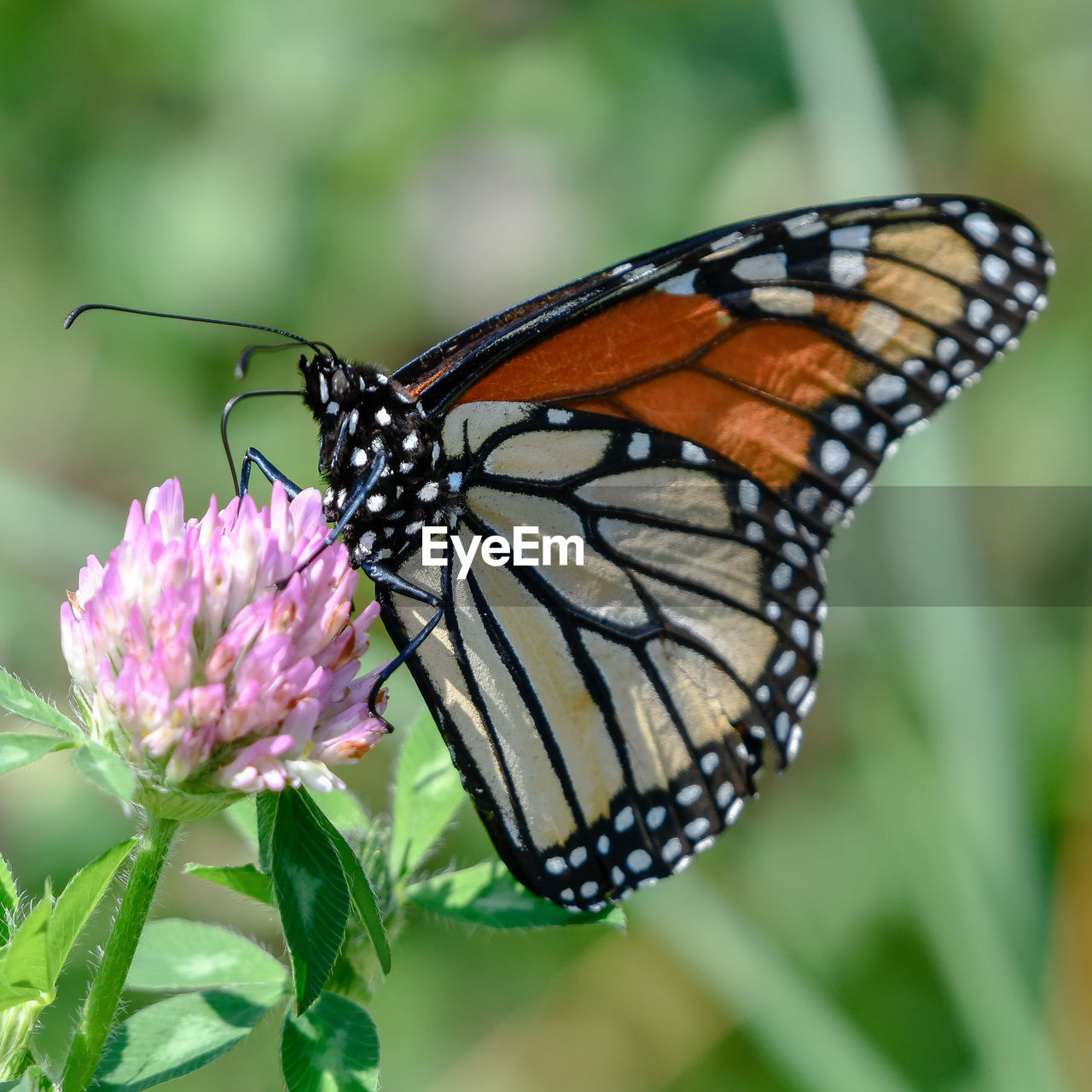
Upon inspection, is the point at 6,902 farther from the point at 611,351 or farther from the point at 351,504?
the point at 611,351

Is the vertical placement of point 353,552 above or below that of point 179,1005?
above

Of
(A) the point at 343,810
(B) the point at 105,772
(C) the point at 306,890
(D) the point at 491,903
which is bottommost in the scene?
(D) the point at 491,903

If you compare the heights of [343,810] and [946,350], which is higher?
[946,350]

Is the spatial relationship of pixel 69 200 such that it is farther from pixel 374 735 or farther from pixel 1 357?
pixel 374 735

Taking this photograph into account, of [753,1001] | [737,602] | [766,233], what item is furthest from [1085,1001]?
[766,233]

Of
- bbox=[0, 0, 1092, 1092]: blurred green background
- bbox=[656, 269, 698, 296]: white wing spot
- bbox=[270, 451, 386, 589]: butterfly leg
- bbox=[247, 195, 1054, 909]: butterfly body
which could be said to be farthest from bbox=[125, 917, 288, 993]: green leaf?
bbox=[656, 269, 698, 296]: white wing spot

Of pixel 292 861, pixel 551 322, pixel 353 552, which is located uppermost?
pixel 551 322

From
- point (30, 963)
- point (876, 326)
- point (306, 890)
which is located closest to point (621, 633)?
point (876, 326)
